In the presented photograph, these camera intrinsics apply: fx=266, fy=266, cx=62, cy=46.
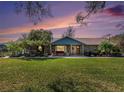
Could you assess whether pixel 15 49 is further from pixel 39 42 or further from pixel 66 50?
pixel 66 50

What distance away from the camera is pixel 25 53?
56.4ft

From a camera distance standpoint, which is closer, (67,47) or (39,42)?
(39,42)

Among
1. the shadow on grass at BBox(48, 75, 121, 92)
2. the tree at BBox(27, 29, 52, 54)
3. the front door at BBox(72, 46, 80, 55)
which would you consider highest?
the tree at BBox(27, 29, 52, 54)

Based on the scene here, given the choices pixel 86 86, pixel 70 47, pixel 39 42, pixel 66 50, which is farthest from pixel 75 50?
pixel 86 86

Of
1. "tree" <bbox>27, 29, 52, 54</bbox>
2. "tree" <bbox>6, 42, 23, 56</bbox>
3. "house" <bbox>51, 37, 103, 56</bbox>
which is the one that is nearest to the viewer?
"tree" <bbox>27, 29, 52, 54</bbox>

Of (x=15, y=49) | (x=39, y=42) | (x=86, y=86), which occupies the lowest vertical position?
(x=86, y=86)

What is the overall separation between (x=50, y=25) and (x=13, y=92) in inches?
222

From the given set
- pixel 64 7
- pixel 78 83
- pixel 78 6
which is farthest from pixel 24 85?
pixel 78 6

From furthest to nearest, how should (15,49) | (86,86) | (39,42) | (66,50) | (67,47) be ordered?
(67,47)
(66,50)
(15,49)
(39,42)
(86,86)

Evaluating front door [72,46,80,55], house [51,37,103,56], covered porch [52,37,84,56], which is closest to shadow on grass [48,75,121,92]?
house [51,37,103,56]

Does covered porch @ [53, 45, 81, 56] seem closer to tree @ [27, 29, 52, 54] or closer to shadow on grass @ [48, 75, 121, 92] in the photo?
tree @ [27, 29, 52, 54]

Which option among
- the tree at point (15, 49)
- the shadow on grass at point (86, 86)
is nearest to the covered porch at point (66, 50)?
the tree at point (15, 49)

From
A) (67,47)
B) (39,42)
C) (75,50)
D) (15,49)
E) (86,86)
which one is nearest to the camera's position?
(86,86)

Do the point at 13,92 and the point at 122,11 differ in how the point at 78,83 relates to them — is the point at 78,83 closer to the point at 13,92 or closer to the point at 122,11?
the point at 13,92
